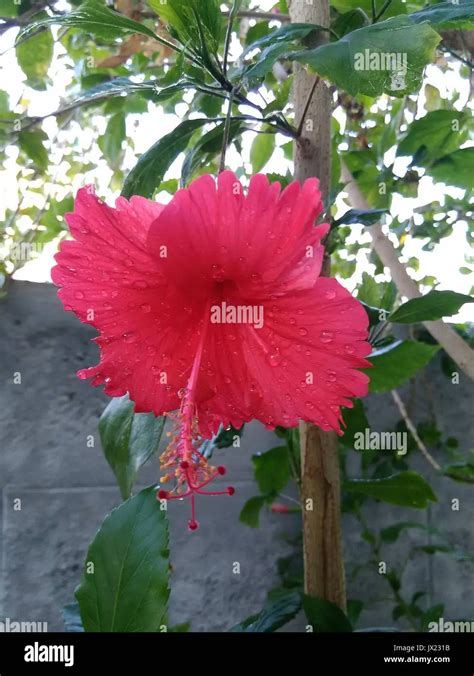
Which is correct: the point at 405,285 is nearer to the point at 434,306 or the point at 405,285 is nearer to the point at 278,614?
the point at 434,306

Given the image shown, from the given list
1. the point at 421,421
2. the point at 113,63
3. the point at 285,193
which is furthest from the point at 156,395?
the point at 421,421

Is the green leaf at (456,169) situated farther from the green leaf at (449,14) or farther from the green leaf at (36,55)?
the green leaf at (36,55)

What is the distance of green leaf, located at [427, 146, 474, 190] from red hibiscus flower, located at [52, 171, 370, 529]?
494 millimetres

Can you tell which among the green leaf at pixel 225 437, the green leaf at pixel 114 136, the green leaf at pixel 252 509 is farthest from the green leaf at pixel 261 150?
the green leaf at pixel 252 509

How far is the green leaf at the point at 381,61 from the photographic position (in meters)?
0.37

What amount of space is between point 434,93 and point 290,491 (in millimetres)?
774

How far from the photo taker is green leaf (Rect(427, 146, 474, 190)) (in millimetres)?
747

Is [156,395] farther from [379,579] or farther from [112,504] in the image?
[379,579]

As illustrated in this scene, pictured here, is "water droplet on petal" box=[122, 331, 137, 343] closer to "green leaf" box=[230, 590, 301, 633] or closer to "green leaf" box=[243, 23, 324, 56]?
"green leaf" box=[243, 23, 324, 56]

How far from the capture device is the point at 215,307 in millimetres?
396

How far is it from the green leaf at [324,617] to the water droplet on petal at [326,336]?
12.9 inches

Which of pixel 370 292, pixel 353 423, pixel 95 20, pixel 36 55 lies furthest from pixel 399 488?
pixel 36 55

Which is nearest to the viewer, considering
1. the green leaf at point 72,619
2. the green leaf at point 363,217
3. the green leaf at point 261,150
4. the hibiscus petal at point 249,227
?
the hibiscus petal at point 249,227

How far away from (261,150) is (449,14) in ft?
1.52
